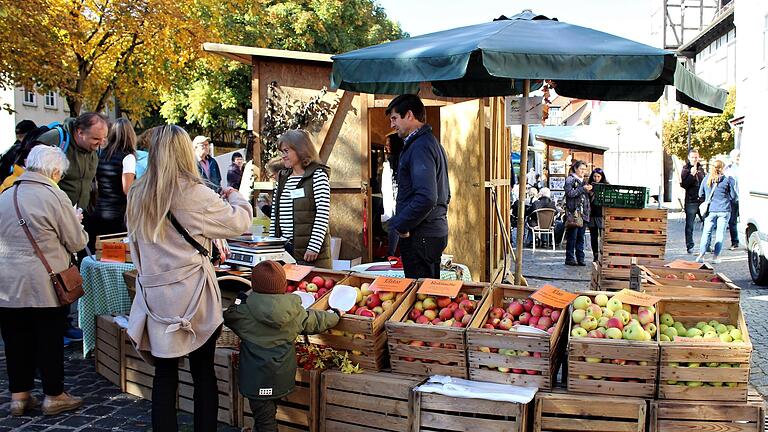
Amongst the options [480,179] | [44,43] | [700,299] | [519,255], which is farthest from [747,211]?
[44,43]

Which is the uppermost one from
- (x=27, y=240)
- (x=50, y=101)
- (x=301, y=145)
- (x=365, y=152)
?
(x=50, y=101)

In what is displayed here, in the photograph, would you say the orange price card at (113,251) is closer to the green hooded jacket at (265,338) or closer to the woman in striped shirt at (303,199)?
the woman in striped shirt at (303,199)

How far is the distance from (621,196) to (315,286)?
3843 millimetres

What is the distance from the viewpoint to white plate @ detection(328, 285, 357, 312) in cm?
438

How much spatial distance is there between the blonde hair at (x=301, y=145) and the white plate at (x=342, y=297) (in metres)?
1.16

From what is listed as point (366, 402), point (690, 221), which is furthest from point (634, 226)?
point (690, 221)

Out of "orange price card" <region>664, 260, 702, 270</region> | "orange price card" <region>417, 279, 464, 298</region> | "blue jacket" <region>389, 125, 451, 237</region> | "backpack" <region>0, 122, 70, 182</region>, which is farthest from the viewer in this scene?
"backpack" <region>0, 122, 70, 182</region>

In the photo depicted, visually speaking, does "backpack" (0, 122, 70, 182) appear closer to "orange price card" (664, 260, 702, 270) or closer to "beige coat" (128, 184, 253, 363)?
"beige coat" (128, 184, 253, 363)

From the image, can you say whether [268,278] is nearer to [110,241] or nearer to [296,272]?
[296,272]

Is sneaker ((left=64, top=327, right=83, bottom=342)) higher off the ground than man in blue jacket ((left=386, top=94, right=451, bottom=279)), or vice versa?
man in blue jacket ((left=386, top=94, right=451, bottom=279))

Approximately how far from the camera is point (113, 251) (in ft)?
18.7

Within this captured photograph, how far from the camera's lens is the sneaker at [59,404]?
15.4 feet

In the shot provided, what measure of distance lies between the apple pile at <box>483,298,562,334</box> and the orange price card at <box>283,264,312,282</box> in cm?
124

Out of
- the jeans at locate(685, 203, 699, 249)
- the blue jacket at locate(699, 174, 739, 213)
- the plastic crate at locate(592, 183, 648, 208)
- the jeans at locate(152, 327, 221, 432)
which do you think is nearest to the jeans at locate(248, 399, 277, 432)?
the jeans at locate(152, 327, 221, 432)
